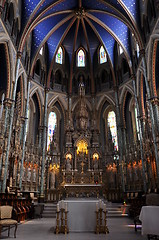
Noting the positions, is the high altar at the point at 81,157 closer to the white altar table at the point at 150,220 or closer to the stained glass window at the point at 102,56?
the stained glass window at the point at 102,56

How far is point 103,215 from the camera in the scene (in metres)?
8.48

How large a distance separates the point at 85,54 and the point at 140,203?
2334 centimetres

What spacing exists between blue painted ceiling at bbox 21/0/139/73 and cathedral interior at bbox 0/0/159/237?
111 mm

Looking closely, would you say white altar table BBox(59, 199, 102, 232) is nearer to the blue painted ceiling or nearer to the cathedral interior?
the cathedral interior

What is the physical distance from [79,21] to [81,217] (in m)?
24.7

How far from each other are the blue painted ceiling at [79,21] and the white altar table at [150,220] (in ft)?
61.3

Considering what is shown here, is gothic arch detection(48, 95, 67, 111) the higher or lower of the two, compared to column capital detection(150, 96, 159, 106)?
higher

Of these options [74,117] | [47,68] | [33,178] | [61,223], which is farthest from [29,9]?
[61,223]

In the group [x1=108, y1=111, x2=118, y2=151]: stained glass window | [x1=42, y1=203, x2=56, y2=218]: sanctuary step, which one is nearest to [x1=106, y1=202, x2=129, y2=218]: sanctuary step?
[x1=42, y1=203, x2=56, y2=218]: sanctuary step

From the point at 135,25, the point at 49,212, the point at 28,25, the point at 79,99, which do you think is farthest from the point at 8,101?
the point at 135,25

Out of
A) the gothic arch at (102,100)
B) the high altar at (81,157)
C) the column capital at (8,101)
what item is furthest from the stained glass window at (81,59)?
the column capital at (8,101)

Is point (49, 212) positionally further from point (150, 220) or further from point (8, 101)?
point (150, 220)

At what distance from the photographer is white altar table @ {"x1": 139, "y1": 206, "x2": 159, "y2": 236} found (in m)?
6.38

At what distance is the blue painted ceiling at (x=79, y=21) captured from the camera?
67.5 ft
